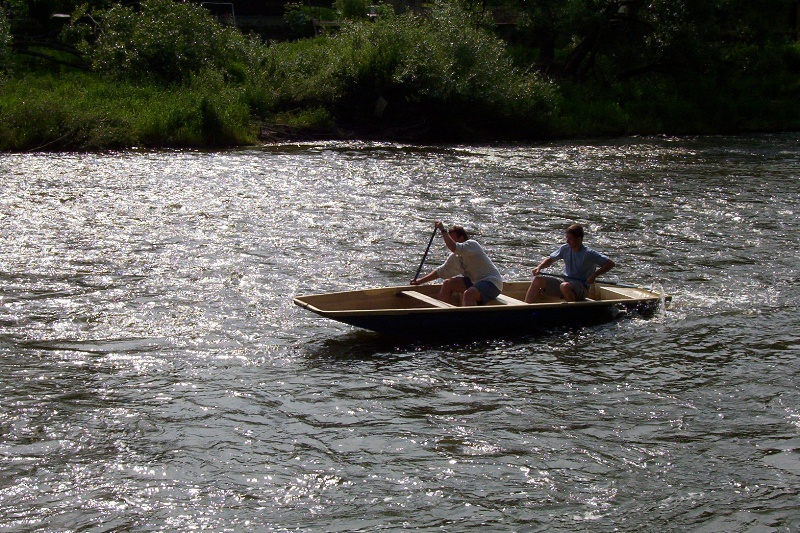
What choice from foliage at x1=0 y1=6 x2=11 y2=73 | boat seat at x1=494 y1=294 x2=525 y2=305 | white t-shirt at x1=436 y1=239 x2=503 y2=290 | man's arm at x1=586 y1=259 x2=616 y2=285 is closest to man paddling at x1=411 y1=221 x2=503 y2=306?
white t-shirt at x1=436 y1=239 x2=503 y2=290

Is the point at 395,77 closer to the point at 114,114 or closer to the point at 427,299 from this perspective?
the point at 114,114

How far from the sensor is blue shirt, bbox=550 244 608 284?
11.8 meters

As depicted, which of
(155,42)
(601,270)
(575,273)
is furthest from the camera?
(155,42)

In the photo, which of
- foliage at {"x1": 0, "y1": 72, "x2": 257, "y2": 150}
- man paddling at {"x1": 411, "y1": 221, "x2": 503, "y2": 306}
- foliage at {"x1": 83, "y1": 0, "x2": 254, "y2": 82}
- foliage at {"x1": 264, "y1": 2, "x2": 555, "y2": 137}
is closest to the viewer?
man paddling at {"x1": 411, "y1": 221, "x2": 503, "y2": 306}

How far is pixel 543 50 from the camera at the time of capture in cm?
3772

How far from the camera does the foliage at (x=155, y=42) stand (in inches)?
1177

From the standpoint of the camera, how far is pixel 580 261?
1187 centimetres

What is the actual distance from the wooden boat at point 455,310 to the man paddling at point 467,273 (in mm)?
173

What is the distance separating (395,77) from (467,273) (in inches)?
780

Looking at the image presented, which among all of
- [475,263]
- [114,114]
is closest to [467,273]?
[475,263]

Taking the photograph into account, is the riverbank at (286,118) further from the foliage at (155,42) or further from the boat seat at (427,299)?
the boat seat at (427,299)

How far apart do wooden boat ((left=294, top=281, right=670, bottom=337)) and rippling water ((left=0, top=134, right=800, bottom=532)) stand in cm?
22

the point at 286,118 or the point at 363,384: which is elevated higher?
the point at 286,118

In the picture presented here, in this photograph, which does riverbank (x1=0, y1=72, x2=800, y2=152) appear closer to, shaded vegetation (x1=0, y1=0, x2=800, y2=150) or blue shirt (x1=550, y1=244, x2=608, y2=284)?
shaded vegetation (x1=0, y1=0, x2=800, y2=150)
